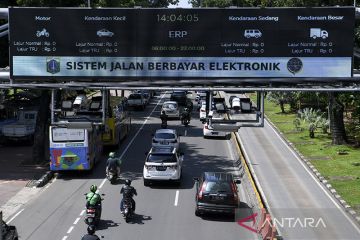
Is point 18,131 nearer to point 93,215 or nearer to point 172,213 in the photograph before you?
point 172,213

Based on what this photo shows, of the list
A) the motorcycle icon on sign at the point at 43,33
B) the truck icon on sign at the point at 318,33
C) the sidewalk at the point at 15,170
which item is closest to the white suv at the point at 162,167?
the sidewalk at the point at 15,170

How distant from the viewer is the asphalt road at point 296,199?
19688 millimetres

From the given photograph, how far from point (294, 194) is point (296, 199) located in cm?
90

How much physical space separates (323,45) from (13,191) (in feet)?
50.5

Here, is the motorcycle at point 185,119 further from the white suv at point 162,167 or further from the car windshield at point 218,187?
the car windshield at point 218,187

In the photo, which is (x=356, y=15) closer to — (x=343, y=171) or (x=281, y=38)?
(x=281, y=38)

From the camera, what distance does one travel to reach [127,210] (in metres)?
20.9

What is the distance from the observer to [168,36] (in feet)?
62.1

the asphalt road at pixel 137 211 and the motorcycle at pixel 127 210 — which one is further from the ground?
the motorcycle at pixel 127 210

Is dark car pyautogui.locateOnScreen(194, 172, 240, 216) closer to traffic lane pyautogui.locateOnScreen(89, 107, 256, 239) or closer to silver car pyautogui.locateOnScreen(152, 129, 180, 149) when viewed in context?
traffic lane pyautogui.locateOnScreen(89, 107, 256, 239)

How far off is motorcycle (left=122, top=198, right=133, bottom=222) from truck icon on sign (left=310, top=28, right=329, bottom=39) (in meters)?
8.86

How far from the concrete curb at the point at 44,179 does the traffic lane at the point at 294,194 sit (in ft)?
34.4

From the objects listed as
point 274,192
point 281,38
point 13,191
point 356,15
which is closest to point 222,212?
point 274,192

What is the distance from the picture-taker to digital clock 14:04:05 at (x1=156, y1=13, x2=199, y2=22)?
18.8 meters
